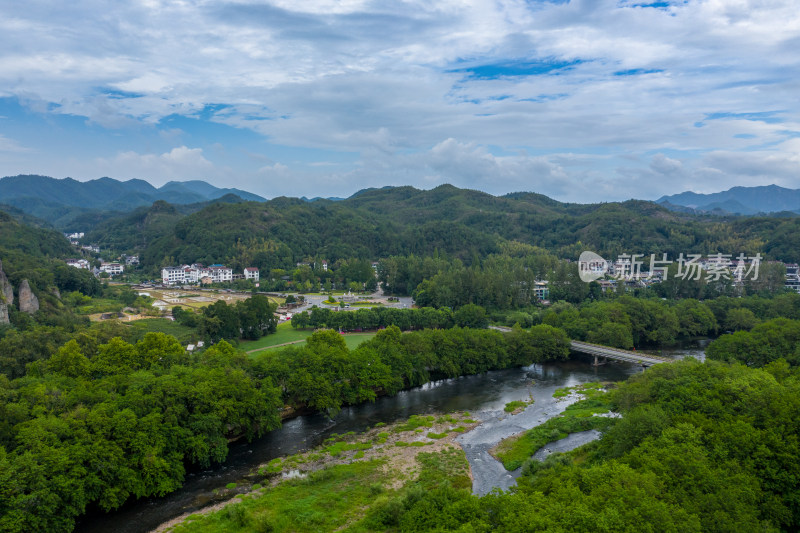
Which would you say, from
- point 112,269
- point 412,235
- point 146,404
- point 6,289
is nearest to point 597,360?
point 146,404

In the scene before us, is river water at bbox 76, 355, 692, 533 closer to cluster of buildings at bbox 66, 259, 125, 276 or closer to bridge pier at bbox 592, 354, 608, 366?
bridge pier at bbox 592, 354, 608, 366

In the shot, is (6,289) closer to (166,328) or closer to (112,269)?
(166,328)

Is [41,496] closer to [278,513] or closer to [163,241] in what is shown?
[278,513]

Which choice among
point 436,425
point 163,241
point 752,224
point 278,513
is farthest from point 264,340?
point 752,224

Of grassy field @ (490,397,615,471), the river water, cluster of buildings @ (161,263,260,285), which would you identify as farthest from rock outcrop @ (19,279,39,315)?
cluster of buildings @ (161,263,260,285)

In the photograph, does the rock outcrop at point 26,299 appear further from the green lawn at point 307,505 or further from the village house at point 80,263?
the village house at point 80,263

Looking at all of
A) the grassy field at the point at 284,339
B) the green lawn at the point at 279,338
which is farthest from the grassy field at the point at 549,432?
the green lawn at the point at 279,338

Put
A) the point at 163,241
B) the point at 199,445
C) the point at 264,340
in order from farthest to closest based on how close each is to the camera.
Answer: the point at 163,241 → the point at 264,340 → the point at 199,445
